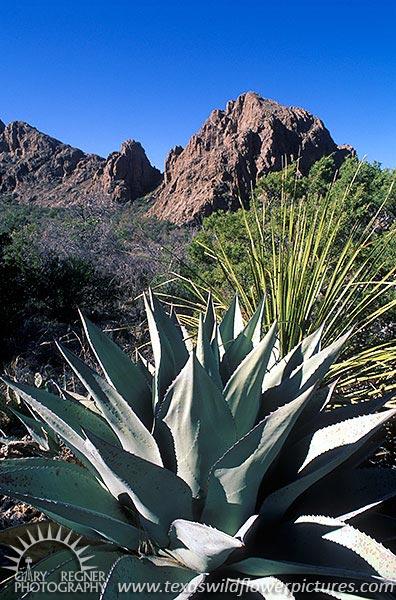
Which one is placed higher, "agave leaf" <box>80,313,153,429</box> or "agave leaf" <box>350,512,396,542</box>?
"agave leaf" <box>80,313,153,429</box>

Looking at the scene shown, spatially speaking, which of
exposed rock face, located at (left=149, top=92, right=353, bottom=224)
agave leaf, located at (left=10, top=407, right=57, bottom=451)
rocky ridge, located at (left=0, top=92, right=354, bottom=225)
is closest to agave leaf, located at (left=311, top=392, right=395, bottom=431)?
agave leaf, located at (left=10, top=407, right=57, bottom=451)

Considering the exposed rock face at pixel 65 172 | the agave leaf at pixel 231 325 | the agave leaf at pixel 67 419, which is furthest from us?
the exposed rock face at pixel 65 172

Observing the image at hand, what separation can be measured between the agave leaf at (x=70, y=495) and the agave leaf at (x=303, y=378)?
1.86 feet

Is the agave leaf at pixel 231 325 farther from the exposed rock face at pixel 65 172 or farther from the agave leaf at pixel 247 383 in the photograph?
the exposed rock face at pixel 65 172

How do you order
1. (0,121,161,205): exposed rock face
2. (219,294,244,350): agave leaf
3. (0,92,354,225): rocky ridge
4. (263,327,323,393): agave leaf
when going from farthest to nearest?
1. (0,121,161,205): exposed rock face
2. (0,92,354,225): rocky ridge
3. (219,294,244,350): agave leaf
4. (263,327,323,393): agave leaf

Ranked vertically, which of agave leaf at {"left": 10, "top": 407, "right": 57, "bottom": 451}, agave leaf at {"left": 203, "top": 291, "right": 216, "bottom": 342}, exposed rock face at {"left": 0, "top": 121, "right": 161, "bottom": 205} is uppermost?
exposed rock face at {"left": 0, "top": 121, "right": 161, "bottom": 205}

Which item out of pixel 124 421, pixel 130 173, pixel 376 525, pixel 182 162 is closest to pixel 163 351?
pixel 124 421

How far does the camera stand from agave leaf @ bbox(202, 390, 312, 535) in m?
1.13

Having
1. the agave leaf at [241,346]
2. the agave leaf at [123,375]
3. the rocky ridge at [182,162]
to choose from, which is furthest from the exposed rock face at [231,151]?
the agave leaf at [123,375]

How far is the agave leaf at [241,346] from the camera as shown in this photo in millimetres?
1656

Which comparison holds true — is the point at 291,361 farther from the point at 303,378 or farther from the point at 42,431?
the point at 42,431

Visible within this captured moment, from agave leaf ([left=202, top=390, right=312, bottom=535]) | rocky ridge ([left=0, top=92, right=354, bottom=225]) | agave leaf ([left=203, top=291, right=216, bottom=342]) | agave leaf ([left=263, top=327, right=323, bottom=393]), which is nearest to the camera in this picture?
agave leaf ([left=202, top=390, right=312, bottom=535])

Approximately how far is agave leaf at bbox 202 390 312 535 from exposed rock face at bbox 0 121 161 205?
3900 centimetres

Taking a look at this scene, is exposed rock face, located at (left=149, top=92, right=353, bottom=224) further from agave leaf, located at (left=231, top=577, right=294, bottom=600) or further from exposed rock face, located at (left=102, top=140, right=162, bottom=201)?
agave leaf, located at (left=231, top=577, right=294, bottom=600)
